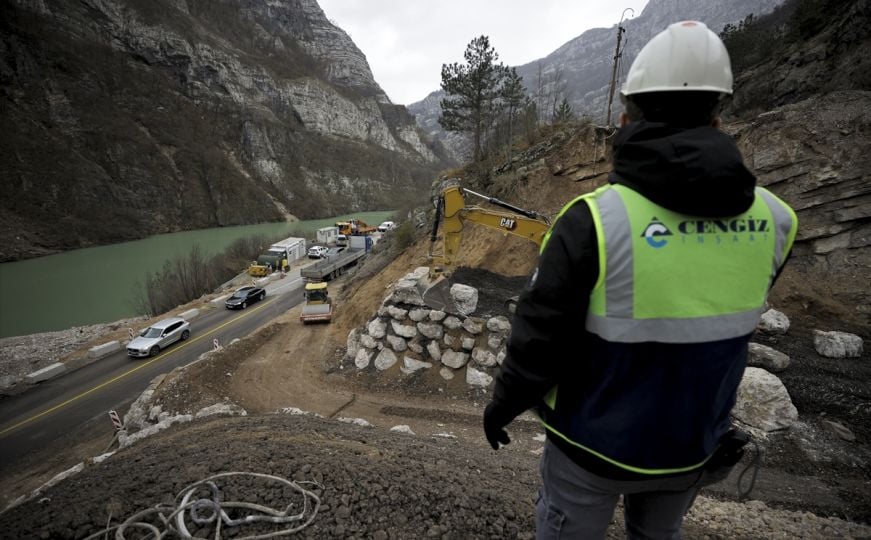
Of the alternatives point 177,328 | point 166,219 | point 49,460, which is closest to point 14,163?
point 166,219

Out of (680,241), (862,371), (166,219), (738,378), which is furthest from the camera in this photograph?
(166,219)

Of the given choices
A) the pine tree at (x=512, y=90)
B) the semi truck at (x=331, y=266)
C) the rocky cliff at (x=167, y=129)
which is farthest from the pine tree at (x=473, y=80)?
the rocky cliff at (x=167, y=129)

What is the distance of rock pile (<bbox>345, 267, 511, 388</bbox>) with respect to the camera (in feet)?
27.9

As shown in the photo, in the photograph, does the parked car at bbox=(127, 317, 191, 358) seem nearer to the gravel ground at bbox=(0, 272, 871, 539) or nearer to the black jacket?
the gravel ground at bbox=(0, 272, 871, 539)

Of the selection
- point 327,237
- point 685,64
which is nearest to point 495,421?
point 685,64

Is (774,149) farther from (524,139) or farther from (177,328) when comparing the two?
(177,328)

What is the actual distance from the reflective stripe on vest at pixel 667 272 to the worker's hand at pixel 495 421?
1.73 ft

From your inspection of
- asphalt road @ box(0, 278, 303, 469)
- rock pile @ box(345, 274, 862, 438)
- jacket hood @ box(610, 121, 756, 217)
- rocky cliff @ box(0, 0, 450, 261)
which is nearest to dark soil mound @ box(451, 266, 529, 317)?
rock pile @ box(345, 274, 862, 438)

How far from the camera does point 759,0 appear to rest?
449 ft

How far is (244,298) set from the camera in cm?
2186

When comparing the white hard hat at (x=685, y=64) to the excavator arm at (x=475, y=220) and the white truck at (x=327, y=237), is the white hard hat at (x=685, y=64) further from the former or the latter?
the white truck at (x=327, y=237)

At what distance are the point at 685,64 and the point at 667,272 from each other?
0.69m

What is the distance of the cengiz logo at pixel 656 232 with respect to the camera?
1.08 m

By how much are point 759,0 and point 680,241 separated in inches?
8055
